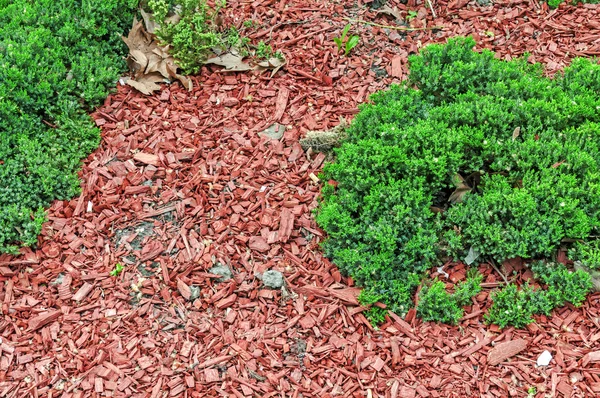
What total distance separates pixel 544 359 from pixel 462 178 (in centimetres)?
130

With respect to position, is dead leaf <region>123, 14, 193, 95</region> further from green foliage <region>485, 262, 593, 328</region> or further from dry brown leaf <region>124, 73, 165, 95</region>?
green foliage <region>485, 262, 593, 328</region>

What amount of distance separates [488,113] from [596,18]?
2163 millimetres

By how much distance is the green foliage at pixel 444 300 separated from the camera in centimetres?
375

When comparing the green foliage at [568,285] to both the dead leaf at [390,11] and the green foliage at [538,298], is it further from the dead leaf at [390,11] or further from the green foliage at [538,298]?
the dead leaf at [390,11]

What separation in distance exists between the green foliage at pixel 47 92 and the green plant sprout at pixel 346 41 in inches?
74.4

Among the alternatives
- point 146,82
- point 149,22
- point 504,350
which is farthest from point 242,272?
point 149,22

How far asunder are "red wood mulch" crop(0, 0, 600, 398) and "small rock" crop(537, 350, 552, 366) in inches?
1.5

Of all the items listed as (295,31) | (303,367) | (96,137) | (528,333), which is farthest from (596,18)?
(96,137)

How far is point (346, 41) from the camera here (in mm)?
5508

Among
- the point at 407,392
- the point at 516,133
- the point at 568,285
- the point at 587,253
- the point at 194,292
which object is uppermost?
the point at 516,133

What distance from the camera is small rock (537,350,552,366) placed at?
141 inches

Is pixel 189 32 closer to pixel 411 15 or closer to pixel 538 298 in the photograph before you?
pixel 411 15

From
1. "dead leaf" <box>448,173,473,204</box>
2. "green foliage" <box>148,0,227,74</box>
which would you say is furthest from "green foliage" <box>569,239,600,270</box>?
"green foliage" <box>148,0,227,74</box>

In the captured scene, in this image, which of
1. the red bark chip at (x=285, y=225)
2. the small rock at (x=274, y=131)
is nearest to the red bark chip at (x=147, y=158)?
the small rock at (x=274, y=131)
